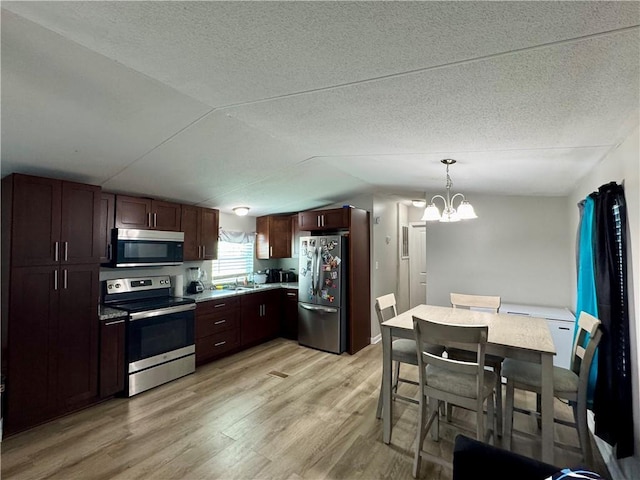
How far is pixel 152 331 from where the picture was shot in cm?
322

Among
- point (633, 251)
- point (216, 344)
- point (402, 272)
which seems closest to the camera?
point (633, 251)

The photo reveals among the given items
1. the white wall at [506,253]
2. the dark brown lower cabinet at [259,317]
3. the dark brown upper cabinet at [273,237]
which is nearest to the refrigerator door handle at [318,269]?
the dark brown lower cabinet at [259,317]

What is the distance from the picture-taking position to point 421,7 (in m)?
0.97

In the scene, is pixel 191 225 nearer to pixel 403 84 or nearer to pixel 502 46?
pixel 403 84

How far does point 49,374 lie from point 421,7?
3454 mm

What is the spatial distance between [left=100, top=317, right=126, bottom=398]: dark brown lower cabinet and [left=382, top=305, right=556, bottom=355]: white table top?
2466mm

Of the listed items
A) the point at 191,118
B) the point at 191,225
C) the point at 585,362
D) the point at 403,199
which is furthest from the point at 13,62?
the point at 403,199

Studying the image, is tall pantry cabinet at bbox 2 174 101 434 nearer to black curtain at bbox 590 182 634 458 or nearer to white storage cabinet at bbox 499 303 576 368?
black curtain at bbox 590 182 634 458

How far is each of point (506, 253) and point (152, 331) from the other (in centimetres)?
422

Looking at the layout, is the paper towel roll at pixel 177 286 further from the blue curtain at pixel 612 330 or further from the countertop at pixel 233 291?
the blue curtain at pixel 612 330

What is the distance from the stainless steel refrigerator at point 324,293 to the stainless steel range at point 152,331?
1.57 meters

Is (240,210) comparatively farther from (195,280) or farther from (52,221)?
(52,221)

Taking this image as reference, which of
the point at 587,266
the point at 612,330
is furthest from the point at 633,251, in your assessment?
the point at 587,266

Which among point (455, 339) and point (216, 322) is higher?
point (455, 339)
